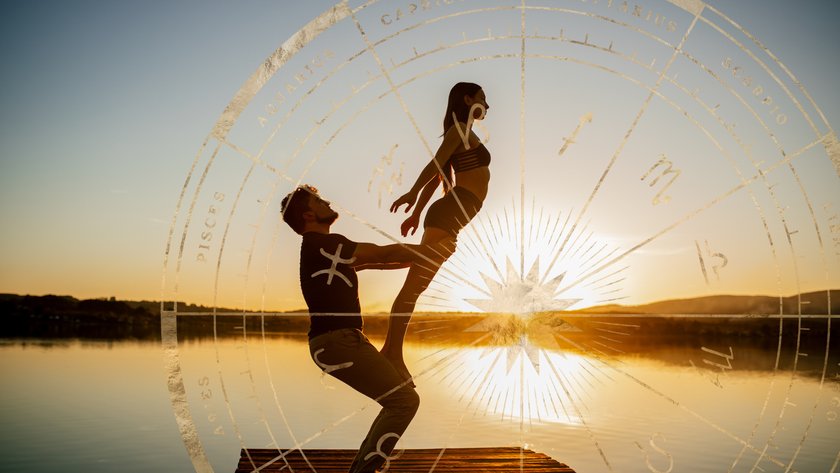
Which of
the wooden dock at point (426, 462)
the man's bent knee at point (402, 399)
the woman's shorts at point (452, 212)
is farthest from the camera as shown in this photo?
the wooden dock at point (426, 462)

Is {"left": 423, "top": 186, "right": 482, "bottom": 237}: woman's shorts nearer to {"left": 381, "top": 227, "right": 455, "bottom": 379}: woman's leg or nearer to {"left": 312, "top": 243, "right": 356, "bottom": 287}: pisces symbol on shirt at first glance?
{"left": 381, "top": 227, "right": 455, "bottom": 379}: woman's leg

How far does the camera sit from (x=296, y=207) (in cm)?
730

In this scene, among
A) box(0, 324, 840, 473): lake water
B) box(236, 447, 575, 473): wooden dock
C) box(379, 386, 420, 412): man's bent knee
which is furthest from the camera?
box(0, 324, 840, 473): lake water

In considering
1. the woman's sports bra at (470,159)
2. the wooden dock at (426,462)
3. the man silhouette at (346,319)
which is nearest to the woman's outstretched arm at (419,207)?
the woman's sports bra at (470,159)

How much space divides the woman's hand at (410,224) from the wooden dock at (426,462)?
355 cm

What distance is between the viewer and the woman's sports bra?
7316 millimetres

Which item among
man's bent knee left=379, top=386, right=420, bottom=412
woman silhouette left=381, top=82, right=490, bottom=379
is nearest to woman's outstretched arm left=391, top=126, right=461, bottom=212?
woman silhouette left=381, top=82, right=490, bottom=379

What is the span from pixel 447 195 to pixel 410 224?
52 centimetres

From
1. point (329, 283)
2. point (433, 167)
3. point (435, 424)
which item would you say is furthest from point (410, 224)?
point (435, 424)

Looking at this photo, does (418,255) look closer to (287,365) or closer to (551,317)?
(551,317)

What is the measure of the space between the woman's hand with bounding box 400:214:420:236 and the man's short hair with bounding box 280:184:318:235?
0.89 meters

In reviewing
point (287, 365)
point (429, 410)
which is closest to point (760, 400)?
point (429, 410)

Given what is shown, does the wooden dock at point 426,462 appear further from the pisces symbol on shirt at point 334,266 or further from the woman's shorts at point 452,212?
the woman's shorts at point 452,212

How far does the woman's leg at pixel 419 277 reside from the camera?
22.6 ft
